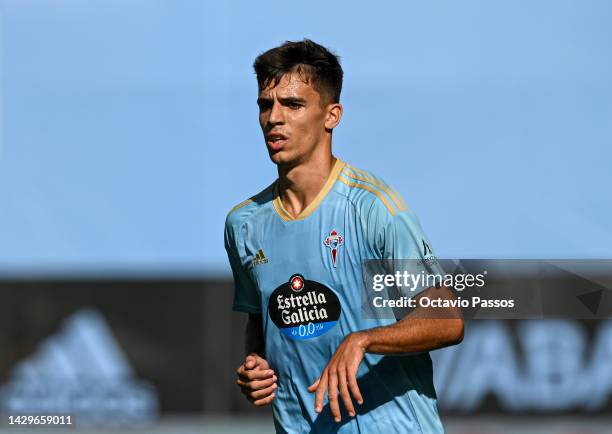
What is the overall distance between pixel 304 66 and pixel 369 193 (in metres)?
0.52

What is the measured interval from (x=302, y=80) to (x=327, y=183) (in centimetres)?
38

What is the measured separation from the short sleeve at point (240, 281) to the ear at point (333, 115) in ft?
1.83

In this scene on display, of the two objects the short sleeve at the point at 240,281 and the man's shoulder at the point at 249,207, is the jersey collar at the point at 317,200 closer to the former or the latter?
the man's shoulder at the point at 249,207

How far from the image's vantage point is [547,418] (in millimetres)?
9078

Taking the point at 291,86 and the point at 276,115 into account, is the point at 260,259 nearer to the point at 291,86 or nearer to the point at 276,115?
the point at 276,115

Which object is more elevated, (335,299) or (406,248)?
(406,248)

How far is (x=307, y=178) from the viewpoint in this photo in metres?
4.00

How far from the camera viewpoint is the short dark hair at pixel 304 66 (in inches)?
157

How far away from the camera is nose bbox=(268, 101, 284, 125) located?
3.92m

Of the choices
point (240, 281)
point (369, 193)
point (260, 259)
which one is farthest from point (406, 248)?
point (240, 281)

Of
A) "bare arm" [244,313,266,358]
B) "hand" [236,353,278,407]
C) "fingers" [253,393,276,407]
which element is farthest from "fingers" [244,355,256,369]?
"bare arm" [244,313,266,358]

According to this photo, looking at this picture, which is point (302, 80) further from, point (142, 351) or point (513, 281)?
point (142, 351)

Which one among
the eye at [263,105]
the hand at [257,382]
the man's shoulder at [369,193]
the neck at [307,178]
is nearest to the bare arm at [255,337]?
the hand at [257,382]

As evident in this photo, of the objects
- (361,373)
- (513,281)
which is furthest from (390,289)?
(513,281)
